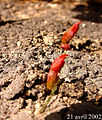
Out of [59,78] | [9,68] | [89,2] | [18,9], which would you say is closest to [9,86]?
[9,68]

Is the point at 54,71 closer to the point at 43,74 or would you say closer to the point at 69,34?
the point at 43,74

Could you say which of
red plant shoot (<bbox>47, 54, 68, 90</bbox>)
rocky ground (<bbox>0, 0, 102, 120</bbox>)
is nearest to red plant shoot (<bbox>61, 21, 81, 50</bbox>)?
rocky ground (<bbox>0, 0, 102, 120</bbox>)

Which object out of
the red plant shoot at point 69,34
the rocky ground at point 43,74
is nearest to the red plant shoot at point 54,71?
the rocky ground at point 43,74

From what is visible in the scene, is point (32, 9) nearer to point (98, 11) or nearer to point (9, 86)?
point (98, 11)

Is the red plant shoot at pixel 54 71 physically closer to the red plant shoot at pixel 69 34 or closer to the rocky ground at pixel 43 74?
the rocky ground at pixel 43 74

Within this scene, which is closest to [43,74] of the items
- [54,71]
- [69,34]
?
[54,71]

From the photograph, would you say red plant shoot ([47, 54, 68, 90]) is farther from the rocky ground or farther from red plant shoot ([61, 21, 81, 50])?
red plant shoot ([61, 21, 81, 50])
